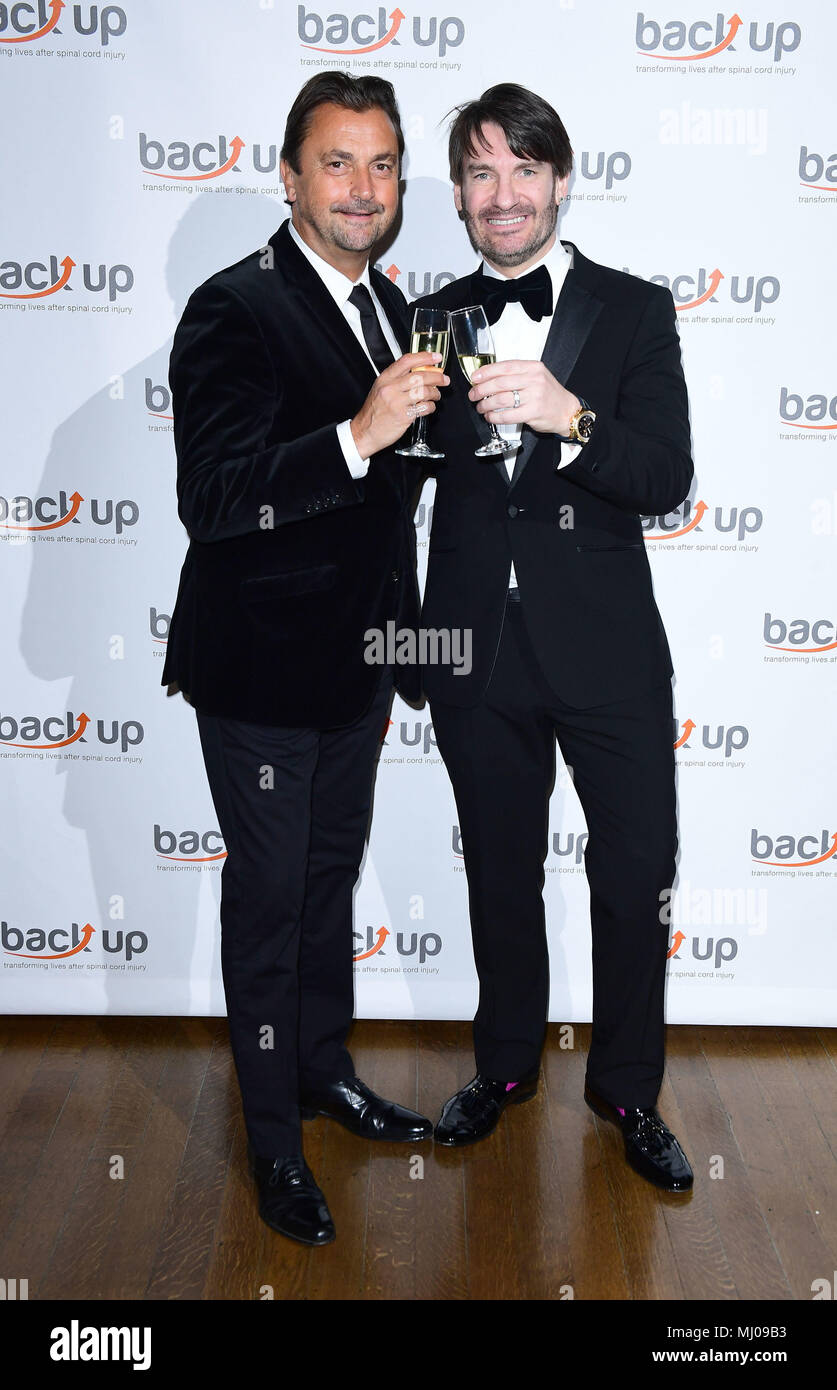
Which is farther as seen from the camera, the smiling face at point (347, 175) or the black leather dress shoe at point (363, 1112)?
the black leather dress shoe at point (363, 1112)

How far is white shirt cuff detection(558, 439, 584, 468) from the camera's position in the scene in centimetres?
230

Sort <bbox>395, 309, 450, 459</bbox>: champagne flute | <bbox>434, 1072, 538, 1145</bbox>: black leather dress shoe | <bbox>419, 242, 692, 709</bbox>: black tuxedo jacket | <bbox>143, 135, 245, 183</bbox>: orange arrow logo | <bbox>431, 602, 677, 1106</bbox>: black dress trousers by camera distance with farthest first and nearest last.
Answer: <bbox>143, 135, 245, 183</bbox>: orange arrow logo
<bbox>434, 1072, 538, 1145</bbox>: black leather dress shoe
<bbox>431, 602, 677, 1106</bbox>: black dress trousers
<bbox>419, 242, 692, 709</bbox>: black tuxedo jacket
<bbox>395, 309, 450, 459</bbox>: champagne flute

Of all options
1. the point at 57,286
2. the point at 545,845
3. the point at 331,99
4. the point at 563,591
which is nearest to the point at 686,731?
the point at 545,845

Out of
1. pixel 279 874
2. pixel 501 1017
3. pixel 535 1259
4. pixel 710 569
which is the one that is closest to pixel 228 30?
pixel 710 569

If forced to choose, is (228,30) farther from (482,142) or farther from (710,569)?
(710,569)

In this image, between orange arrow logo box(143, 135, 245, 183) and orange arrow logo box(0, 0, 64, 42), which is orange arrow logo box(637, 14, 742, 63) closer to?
orange arrow logo box(143, 135, 245, 183)

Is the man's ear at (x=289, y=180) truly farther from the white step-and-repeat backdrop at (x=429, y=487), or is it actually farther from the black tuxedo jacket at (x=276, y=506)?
the white step-and-repeat backdrop at (x=429, y=487)

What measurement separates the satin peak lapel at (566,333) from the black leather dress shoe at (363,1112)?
54.0 inches

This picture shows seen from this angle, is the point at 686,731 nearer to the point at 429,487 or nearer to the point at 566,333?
the point at 429,487

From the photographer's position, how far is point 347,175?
2.34 m

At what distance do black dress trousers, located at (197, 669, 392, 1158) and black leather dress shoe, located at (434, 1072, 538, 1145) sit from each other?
0.35 metres

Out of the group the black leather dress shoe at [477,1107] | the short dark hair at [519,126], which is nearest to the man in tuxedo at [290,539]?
the short dark hair at [519,126]

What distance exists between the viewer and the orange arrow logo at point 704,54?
2.78 m

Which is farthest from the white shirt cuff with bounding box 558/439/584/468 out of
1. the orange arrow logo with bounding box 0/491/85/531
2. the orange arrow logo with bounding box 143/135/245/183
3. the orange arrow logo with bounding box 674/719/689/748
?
the orange arrow logo with bounding box 0/491/85/531
